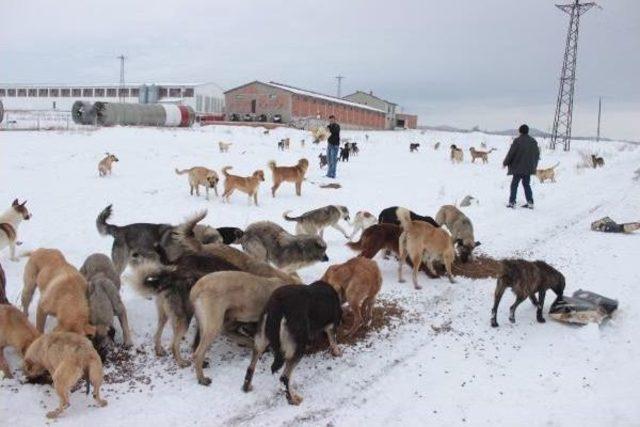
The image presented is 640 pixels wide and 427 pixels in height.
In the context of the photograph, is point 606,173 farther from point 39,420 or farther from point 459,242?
point 39,420

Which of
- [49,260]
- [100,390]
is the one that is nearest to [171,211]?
[49,260]

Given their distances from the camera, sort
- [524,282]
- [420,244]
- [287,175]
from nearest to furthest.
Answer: [524,282] < [420,244] < [287,175]

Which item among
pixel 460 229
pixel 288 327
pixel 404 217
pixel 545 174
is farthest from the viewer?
pixel 545 174

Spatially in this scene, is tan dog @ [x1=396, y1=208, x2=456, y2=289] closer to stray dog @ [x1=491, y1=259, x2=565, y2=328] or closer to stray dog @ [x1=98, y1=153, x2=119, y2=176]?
stray dog @ [x1=491, y1=259, x2=565, y2=328]

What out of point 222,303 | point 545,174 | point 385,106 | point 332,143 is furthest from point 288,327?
point 385,106

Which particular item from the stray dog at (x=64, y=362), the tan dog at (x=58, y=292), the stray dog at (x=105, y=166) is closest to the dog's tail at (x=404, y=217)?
the tan dog at (x=58, y=292)

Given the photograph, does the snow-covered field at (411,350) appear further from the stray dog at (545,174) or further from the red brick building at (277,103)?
the red brick building at (277,103)

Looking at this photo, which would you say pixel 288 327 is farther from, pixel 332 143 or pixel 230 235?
pixel 332 143

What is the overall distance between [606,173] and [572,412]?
72.1 ft

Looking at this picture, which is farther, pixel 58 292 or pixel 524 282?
pixel 524 282

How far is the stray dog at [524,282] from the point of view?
5.91 meters

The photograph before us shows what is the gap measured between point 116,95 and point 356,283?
6403 centimetres

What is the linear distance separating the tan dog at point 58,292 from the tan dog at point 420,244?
399 cm

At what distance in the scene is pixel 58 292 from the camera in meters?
4.92
